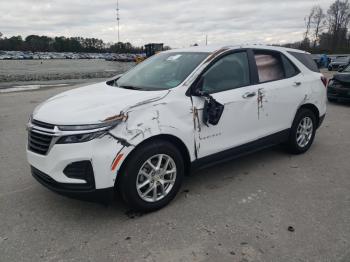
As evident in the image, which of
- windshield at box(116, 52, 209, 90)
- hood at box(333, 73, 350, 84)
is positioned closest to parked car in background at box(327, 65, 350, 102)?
hood at box(333, 73, 350, 84)

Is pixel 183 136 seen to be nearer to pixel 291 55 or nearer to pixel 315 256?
pixel 315 256

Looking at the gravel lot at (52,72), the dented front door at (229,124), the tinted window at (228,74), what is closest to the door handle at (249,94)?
the dented front door at (229,124)

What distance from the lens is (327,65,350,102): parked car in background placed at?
1009 centimetres

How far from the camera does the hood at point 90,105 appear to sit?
3164 mm

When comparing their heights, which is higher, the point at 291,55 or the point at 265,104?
the point at 291,55

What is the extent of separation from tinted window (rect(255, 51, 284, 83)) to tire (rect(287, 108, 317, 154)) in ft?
2.47

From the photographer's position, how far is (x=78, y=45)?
140 m

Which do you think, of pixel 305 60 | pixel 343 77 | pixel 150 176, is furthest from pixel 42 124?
pixel 343 77

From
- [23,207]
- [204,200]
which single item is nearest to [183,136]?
[204,200]

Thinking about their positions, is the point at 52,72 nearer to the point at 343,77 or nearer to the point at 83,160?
the point at 343,77

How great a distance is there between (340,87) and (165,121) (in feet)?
28.4

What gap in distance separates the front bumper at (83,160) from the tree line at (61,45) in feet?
398

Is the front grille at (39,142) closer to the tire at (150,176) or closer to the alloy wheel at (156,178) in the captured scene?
the tire at (150,176)

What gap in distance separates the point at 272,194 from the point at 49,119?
2658mm
